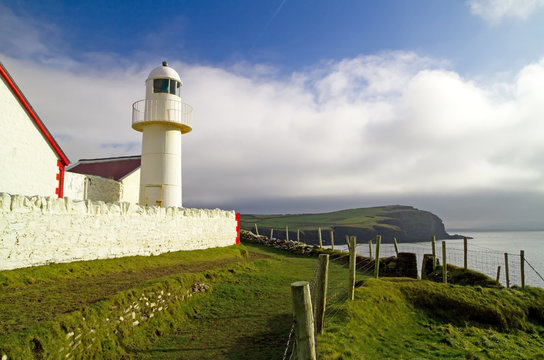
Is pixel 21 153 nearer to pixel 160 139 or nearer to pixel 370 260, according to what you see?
pixel 160 139

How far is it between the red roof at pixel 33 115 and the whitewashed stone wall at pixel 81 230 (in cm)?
472

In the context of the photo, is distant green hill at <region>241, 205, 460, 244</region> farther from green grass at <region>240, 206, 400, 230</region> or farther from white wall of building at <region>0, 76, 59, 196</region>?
white wall of building at <region>0, 76, 59, 196</region>

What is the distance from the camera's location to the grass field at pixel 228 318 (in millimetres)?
6605

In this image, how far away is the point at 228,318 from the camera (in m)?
9.54

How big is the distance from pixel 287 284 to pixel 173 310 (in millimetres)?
5708

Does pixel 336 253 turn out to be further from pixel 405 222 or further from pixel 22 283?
pixel 405 222

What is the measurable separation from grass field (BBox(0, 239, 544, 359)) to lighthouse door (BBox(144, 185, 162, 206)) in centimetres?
672

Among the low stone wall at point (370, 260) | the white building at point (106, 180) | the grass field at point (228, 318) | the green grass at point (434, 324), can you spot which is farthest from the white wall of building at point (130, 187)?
the green grass at point (434, 324)

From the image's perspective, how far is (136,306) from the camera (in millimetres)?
8203

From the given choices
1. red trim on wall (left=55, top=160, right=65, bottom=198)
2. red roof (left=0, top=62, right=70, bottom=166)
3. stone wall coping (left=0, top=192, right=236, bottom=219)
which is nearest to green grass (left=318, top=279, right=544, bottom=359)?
stone wall coping (left=0, top=192, right=236, bottom=219)

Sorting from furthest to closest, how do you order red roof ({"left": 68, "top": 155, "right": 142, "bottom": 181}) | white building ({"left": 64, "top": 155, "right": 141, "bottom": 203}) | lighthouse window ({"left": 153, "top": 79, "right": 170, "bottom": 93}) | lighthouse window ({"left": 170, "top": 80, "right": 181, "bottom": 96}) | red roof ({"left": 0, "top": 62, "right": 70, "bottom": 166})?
red roof ({"left": 68, "top": 155, "right": 142, "bottom": 181}) < lighthouse window ({"left": 170, "top": 80, "right": 181, "bottom": 96}) < lighthouse window ({"left": 153, "top": 79, "right": 170, "bottom": 93}) < white building ({"left": 64, "top": 155, "right": 141, "bottom": 203}) < red roof ({"left": 0, "top": 62, "right": 70, "bottom": 166})

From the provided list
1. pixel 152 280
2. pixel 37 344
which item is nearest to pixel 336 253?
pixel 152 280

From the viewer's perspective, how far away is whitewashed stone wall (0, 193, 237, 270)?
923 centimetres

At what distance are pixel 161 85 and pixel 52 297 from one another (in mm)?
15008
